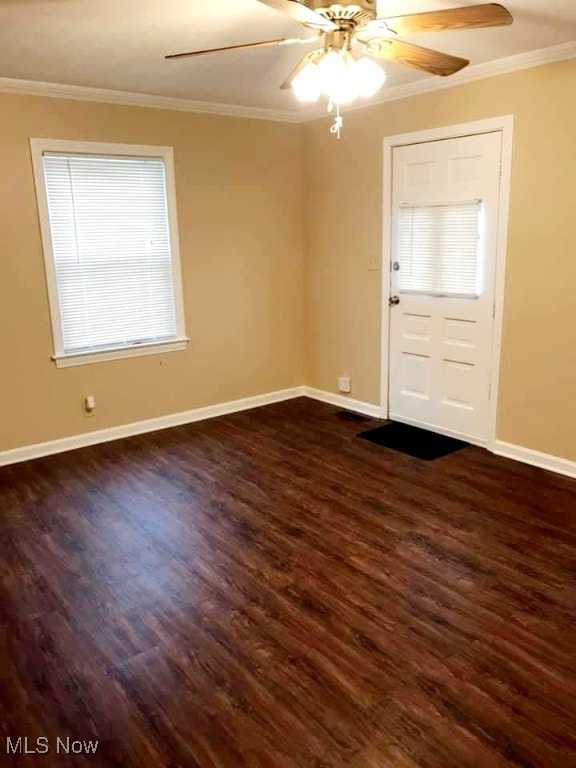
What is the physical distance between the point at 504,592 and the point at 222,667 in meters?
1.26

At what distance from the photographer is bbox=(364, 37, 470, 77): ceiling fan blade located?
2.39 metres

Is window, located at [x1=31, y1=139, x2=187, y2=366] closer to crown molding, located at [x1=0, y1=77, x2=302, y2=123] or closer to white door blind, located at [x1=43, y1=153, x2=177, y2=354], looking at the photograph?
white door blind, located at [x1=43, y1=153, x2=177, y2=354]

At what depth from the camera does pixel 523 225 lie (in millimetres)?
3691

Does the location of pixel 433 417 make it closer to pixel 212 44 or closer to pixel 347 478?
pixel 347 478

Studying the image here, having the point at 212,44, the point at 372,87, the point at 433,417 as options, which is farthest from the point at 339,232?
the point at 372,87

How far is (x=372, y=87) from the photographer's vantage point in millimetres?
2391

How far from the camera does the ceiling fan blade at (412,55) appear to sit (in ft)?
7.84

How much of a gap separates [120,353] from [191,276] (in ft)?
2.76

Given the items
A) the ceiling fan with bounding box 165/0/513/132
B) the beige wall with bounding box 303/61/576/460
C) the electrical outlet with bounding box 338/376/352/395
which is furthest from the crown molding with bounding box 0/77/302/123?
the electrical outlet with bounding box 338/376/352/395

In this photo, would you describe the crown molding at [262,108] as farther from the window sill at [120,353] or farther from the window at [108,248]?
the window sill at [120,353]

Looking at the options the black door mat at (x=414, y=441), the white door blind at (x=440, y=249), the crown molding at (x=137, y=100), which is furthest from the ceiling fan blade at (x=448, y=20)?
the black door mat at (x=414, y=441)

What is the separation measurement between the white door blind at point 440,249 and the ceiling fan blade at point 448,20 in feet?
5.97

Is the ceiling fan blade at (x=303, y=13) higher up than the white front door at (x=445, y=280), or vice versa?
the ceiling fan blade at (x=303, y=13)

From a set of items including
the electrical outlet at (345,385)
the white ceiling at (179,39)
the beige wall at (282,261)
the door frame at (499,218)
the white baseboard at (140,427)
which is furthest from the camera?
the electrical outlet at (345,385)
